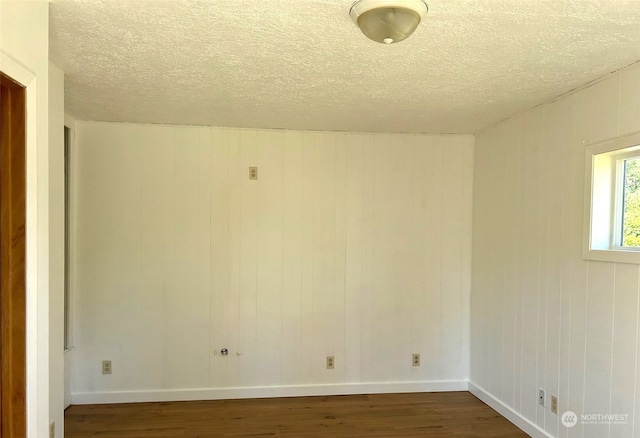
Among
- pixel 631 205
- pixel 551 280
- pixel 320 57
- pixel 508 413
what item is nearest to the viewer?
pixel 320 57

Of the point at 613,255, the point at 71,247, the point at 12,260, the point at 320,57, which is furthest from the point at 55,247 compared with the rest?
the point at 613,255

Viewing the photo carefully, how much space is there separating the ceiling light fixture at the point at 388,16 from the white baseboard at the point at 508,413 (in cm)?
272

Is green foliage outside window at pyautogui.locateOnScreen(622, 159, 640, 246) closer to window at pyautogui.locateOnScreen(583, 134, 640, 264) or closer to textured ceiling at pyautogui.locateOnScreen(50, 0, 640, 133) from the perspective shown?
window at pyautogui.locateOnScreen(583, 134, 640, 264)

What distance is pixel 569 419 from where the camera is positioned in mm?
2533

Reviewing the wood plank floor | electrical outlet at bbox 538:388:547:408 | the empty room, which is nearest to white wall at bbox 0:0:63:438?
the empty room

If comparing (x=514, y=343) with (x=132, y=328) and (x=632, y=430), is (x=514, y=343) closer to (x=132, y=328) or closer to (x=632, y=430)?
(x=632, y=430)

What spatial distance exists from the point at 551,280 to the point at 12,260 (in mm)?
2962

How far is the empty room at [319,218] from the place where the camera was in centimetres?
168

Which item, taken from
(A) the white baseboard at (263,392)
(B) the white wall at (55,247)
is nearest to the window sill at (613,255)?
(A) the white baseboard at (263,392)

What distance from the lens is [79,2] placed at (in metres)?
1.61

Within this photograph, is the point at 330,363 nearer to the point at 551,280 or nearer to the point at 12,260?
the point at 551,280

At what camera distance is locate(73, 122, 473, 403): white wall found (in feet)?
11.3

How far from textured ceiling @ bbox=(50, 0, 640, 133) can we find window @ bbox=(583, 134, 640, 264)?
1.60ft

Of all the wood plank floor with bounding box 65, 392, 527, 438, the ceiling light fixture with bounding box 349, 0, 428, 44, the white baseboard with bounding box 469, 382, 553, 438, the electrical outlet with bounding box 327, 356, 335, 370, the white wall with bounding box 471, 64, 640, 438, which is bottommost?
the wood plank floor with bounding box 65, 392, 527, 438
